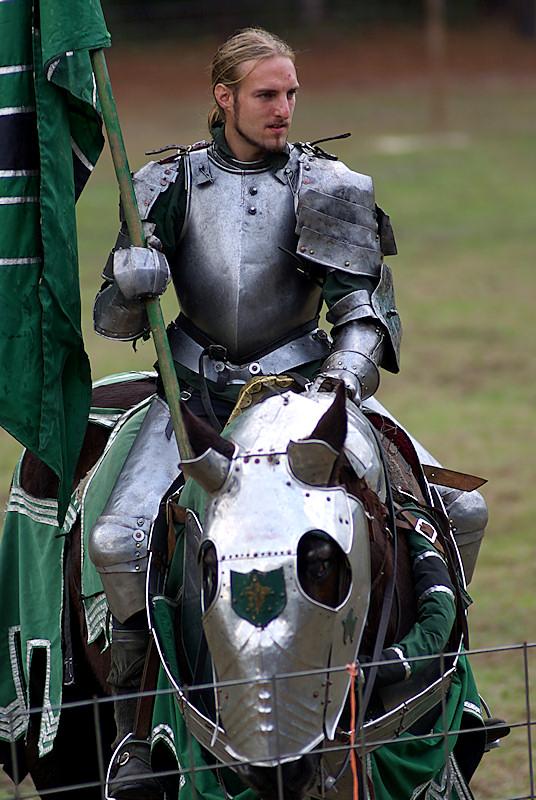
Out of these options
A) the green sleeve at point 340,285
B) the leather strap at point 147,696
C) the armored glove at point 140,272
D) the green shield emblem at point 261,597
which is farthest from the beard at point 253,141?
the green shield emblem at point 261,597

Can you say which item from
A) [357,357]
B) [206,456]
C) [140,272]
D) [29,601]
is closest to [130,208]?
[140,272]

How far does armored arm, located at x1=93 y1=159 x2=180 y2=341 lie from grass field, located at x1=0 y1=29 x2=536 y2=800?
2.62 ft

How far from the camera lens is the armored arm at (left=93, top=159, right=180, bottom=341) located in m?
3.88

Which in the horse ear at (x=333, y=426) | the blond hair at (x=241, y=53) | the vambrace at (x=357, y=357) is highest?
the blond hair at (x=241, y=53)

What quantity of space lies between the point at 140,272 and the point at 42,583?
1206mm

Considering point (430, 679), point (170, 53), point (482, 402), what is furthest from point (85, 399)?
point (170, 53)

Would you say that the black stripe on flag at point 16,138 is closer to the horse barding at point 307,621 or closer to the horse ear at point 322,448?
the horse barding at point 307,621

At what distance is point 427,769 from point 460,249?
1213 centimetres

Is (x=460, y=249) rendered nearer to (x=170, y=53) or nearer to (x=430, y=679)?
(x=430, y=679)

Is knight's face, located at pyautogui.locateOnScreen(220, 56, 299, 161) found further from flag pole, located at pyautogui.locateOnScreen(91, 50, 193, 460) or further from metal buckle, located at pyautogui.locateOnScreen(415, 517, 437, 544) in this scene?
metal buckle, located at pyautogui.locateOnScreen(415, 517, 437, 544)

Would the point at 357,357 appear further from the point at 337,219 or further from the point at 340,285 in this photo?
the point at 337,219

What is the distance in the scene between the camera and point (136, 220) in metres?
3.96

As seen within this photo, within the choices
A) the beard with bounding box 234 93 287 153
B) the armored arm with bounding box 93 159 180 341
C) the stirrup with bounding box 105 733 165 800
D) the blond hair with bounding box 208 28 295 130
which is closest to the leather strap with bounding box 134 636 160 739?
the stirrup with bounding box 105 733 165 800

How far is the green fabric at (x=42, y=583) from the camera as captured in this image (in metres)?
4.38
